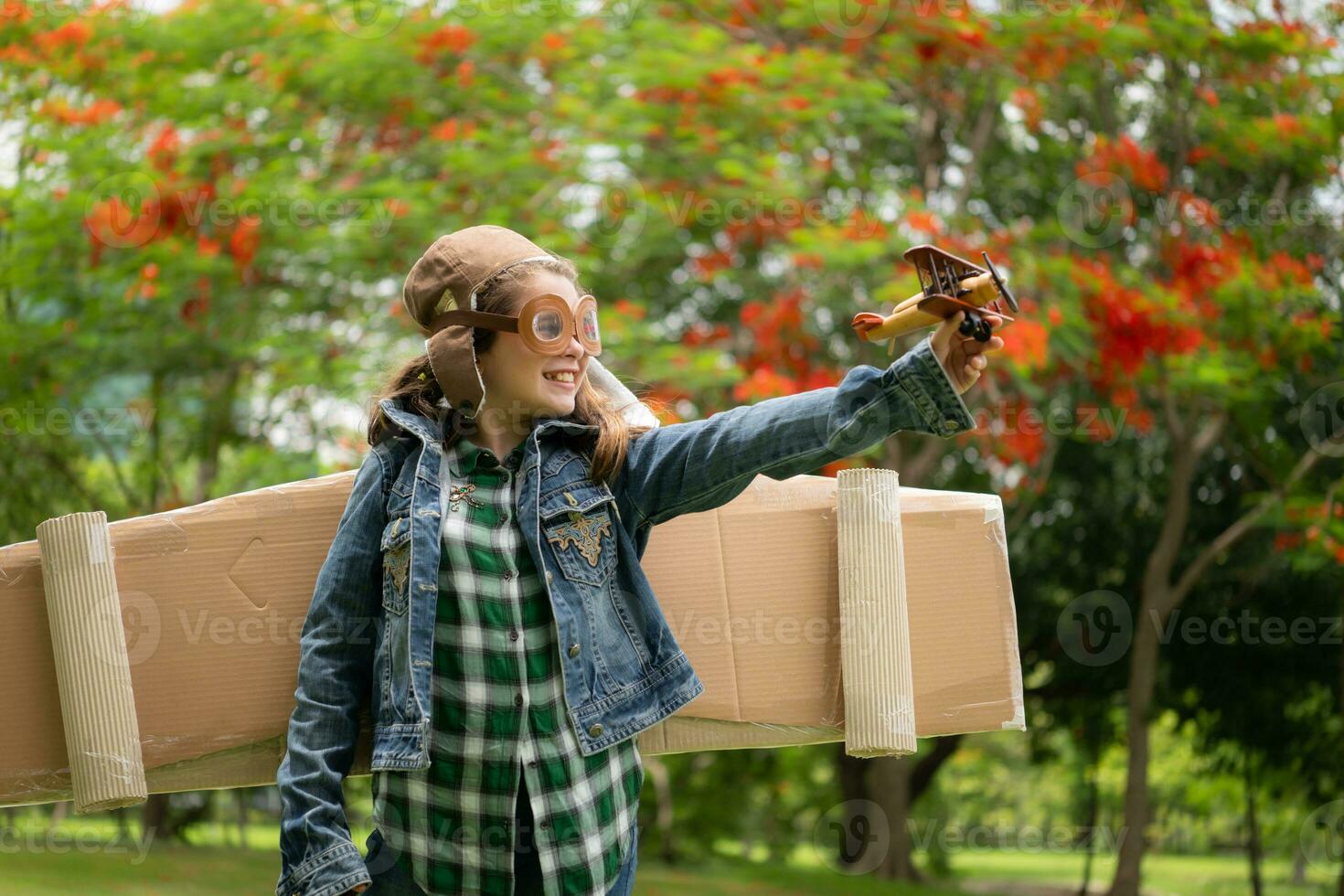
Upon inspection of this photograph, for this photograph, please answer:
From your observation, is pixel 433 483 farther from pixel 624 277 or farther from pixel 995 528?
pixel 624 277

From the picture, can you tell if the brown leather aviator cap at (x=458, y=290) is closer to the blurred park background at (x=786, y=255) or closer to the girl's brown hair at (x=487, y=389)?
the girl's brown hair at (x=487, y=389)

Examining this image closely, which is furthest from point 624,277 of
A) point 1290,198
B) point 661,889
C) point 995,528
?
point 995,528

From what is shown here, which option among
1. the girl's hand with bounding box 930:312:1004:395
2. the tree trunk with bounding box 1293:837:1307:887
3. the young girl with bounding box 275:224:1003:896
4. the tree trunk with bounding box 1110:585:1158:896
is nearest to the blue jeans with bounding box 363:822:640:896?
the young girl with bounding box 275:224:1003:896

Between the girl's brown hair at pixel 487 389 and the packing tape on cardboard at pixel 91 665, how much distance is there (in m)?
0.58

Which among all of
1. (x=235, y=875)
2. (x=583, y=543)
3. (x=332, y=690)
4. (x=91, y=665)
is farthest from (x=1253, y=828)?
(x=91, y=665)

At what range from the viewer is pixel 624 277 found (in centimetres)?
826

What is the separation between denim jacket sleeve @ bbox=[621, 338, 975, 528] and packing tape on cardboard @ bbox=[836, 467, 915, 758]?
365mm

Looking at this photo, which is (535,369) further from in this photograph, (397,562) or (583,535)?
(397,562)

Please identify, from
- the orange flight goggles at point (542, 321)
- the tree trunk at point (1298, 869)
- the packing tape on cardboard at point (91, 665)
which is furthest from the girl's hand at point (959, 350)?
the tree trunk at point (1298, 869)

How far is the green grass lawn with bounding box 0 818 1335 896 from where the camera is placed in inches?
285

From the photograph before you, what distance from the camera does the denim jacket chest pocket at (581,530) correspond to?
2199mm

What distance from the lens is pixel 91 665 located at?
96.4 inches

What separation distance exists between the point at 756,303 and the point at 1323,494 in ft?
13.5

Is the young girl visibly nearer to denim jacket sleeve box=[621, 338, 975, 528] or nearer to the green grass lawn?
denim jacket sleeve box=[621, 338, 975, 528]
